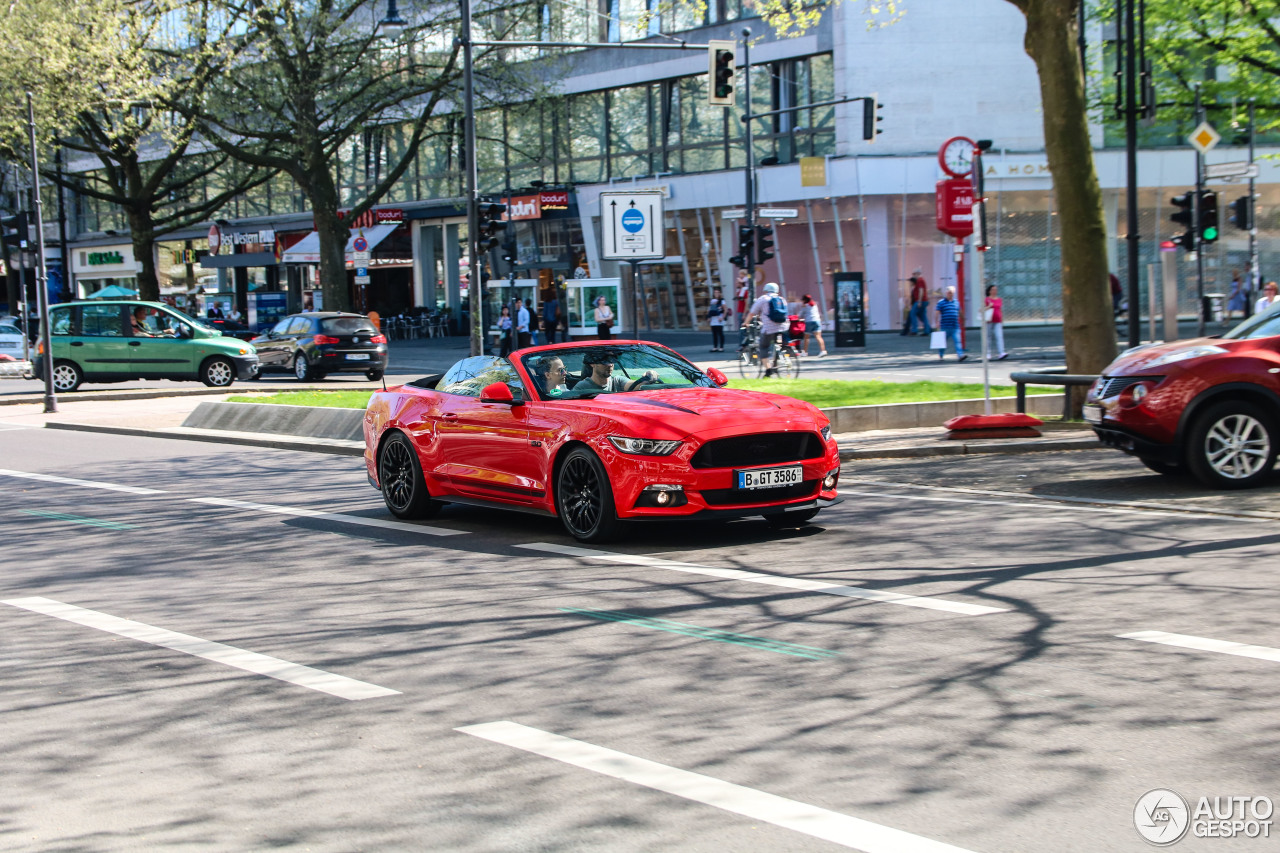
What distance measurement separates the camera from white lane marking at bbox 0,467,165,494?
14750mm

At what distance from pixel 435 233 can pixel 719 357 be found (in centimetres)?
2463

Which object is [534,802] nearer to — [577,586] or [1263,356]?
[577,586]

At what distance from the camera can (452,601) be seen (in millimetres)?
8031

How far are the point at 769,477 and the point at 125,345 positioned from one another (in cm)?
2516

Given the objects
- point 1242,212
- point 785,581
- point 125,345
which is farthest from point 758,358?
point 785,581

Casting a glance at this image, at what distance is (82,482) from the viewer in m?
15.7

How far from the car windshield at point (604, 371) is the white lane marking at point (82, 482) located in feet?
18.5

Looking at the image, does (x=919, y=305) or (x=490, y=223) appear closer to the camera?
(x=490, y=223)

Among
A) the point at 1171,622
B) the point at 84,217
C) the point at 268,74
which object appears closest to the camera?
the point at 1171,622

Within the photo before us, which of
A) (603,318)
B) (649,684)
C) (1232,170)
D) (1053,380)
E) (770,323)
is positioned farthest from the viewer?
(603,318)

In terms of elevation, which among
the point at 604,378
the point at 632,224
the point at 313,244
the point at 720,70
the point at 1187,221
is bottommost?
the point at 604,378

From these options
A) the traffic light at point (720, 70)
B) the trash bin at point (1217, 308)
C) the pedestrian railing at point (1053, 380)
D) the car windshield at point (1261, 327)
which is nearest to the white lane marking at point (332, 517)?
the car windshield at point (1261, 327)

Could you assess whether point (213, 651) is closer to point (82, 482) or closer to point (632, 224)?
point (82, 482)

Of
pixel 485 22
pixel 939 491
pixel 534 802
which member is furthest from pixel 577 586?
pixel 485 22
